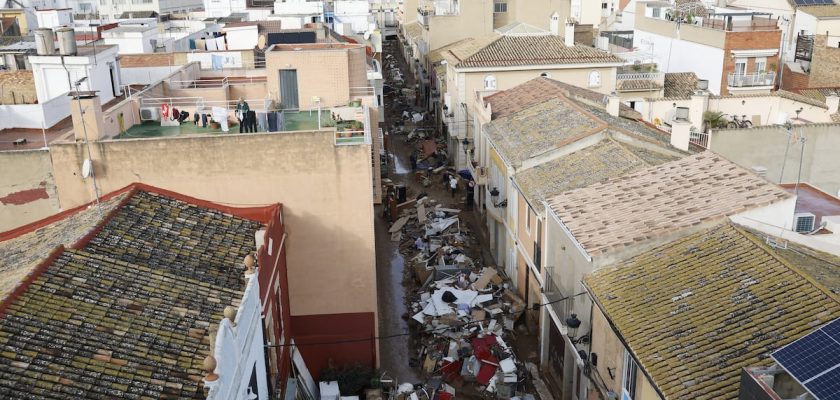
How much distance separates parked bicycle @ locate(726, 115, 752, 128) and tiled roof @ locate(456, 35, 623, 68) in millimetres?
7092

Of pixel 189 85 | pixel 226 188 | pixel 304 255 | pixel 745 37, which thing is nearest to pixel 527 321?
pixel 304 255

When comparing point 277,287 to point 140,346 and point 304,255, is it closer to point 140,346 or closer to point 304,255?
point 304,255

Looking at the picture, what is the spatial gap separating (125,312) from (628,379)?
986 cm

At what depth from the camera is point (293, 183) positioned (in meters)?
20.0

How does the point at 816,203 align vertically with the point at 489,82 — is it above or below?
below

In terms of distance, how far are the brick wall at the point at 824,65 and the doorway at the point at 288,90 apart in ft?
109

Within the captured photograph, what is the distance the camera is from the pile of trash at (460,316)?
72.0 feet

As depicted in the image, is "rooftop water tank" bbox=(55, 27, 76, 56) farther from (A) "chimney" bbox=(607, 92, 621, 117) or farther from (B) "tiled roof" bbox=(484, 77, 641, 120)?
(A) "chimney" bbox=(607, 92, 621, 117)

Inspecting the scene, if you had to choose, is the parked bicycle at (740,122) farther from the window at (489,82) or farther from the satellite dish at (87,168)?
the satellite dish at (87,168)

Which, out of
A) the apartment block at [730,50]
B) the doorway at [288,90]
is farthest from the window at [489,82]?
the doorway at [288,90]

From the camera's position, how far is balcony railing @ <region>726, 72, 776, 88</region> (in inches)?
1630

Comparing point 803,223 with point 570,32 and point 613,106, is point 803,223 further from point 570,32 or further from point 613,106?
point 570,32

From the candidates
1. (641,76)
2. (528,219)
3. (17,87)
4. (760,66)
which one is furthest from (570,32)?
(17,87)

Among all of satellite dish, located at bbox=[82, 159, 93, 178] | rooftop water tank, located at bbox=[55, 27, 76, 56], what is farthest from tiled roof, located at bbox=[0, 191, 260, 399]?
rooftop water tank, located at bbox=[55, 27, 76, 56]
